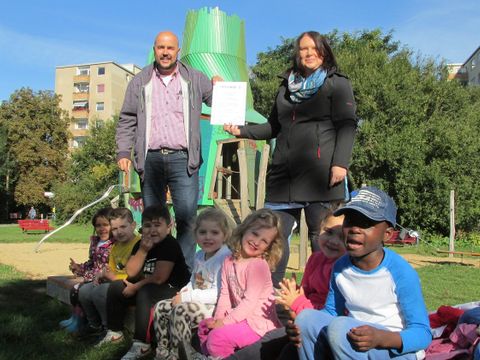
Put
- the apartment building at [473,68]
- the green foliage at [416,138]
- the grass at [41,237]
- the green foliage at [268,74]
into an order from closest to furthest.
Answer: the grass at [41,237] < the green foliage at [416,138] < the green foliage at [268,74] < the apartment building at [473,68]

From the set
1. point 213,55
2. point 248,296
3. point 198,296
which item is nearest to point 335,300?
point 248,296

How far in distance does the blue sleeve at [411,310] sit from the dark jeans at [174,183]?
2.30 meters

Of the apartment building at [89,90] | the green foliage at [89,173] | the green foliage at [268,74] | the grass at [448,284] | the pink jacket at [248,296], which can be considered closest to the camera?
the pink jacket at [248,296]

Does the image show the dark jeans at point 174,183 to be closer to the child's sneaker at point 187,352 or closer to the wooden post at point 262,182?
the child's sneaker at point 187,352

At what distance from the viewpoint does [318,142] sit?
339cm

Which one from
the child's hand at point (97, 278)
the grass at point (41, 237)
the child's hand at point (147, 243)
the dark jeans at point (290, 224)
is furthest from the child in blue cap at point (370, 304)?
the grass at point (41, 237)

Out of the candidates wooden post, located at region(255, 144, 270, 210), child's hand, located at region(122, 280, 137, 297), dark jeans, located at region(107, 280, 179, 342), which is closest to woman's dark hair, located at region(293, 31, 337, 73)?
dark jeans, located at region(107, 280, 179, 342)

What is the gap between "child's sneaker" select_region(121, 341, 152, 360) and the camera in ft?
11.8

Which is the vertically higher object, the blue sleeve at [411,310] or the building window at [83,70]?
the building window at [83,70]

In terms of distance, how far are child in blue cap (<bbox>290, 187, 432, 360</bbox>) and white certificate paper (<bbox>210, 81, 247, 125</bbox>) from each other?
1.77 m

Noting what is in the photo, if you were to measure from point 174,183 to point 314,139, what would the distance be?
1.39m

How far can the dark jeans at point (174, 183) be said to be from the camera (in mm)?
4219

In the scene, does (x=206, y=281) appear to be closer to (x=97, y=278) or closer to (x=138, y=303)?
(x=138, y=303)

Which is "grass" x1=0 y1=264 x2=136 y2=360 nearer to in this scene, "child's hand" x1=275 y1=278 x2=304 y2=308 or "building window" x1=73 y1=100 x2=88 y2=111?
"child's hand" x1=275 y1=278 x2=304 y2=308
